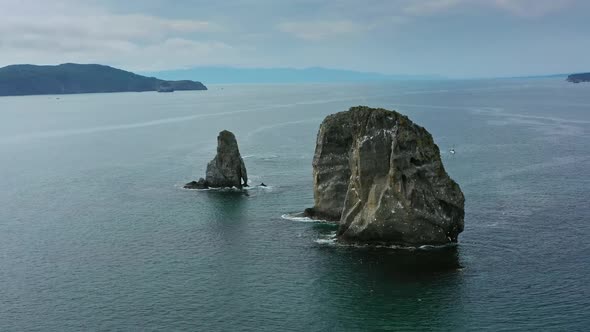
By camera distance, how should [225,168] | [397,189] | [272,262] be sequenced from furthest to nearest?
1. [225,168]
2. [397,189]
3. [272,262]

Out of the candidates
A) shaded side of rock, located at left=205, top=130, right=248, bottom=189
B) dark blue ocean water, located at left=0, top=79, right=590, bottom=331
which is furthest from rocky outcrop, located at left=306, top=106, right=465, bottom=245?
shaded side of rock, located at left=205, top=130, right=248, bottom=189

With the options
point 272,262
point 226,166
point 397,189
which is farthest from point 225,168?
point 397,189

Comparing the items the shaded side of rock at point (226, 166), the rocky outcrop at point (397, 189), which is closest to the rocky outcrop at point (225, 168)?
the shaded side of rock at point (226, 166)

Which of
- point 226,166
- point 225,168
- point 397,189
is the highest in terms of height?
point 397,189

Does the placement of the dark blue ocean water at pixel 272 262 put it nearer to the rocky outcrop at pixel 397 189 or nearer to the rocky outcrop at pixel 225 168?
the rocky outcrop at pixel 397 189

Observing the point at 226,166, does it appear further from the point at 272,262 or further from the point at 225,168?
the point at 272,262

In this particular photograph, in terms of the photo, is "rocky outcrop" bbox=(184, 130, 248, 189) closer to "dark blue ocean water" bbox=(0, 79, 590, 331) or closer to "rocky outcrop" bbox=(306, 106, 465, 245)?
"dark blue ocean water" bbox=(0, 79, 590, 331)
